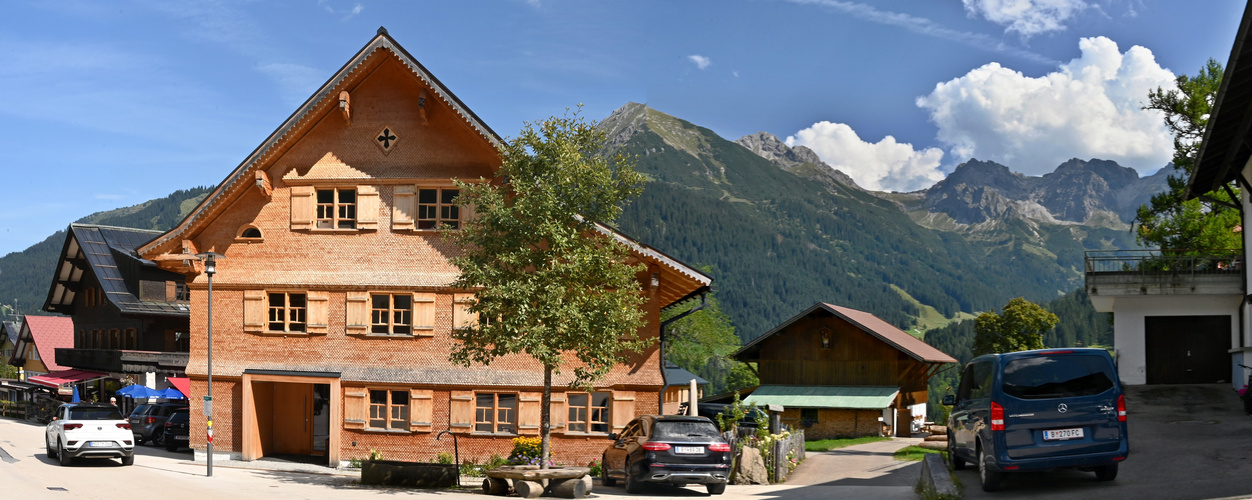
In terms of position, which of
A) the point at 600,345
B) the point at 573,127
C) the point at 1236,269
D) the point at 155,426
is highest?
the point at 573,127

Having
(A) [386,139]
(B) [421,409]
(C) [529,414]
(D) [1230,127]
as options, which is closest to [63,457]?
(B) [421,409]

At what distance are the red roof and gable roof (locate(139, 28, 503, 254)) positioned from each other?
61.4 meters

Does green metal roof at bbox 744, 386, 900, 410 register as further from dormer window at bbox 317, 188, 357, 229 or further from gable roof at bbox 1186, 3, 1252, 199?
dormer window at bbox 317, 188, 357, 229

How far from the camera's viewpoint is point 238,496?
20469 mm

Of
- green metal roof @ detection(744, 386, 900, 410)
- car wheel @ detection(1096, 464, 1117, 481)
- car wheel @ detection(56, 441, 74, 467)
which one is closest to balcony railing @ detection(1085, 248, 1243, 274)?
green metal roof @ detection(744, 386, 900, 410)

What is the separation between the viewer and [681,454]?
20.7 m

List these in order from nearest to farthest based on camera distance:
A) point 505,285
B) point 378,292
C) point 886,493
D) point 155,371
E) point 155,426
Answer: point 886,493, point 505,285, point 378,292, point 155,426, point 155,371

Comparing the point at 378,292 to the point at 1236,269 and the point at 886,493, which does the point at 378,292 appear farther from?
the point at 1236,269

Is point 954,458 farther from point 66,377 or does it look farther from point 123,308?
point 66,377

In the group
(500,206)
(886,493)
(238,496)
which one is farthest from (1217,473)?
(238,496)

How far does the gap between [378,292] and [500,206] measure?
737cm

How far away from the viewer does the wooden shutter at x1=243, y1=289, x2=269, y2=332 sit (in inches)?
1154

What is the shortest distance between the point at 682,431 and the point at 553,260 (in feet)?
15.8

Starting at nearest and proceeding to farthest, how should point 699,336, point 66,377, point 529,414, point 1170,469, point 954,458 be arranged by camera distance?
1. point 1170,469
2. point 954,458
3. point 529,414
4. point 66,377
5. point 699,336
